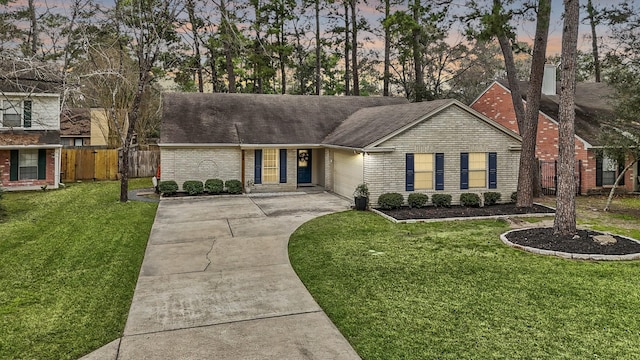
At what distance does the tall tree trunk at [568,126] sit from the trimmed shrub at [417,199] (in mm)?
5572

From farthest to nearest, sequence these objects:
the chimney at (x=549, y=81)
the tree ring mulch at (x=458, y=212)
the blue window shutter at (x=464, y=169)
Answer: the chimney at (x=549, y=81) < the blue window shutter at (x=464, y=169) < the tree ring mulch at (x=458, y=212)

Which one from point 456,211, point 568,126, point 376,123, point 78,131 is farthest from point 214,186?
point 78,131

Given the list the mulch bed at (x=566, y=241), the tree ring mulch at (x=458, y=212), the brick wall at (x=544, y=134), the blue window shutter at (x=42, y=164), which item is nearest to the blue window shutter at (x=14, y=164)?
the blue window shutter at (x=42, y=164)

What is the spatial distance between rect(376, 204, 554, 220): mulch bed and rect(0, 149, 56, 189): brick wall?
1725 cm

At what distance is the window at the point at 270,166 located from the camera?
20.7 m

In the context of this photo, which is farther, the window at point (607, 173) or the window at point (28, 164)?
the window at point (28, 164)

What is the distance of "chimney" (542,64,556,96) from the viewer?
949 inches

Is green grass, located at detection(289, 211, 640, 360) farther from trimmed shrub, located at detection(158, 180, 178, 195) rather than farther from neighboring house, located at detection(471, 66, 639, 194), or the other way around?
neighboring house, located at detection(471, 66, 639, 194)

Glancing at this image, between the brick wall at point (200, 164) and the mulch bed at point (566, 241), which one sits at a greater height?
the brick wall at point (200, 164)

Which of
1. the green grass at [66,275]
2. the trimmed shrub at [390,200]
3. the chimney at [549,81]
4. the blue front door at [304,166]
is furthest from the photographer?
the chimney at [549,81]

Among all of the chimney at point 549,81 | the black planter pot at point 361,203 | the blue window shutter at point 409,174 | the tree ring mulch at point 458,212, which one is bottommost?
the tree ring mulch at point 458,212

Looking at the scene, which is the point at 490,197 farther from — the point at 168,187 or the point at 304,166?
the point at 168,187

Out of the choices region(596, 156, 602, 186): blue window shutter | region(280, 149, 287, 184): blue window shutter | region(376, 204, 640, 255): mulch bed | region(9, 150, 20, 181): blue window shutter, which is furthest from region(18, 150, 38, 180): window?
region(596, 156, 602, 186): blue window shutter

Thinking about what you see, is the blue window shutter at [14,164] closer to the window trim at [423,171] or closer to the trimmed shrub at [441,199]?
the window trim at [423,171]
